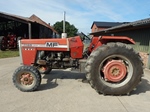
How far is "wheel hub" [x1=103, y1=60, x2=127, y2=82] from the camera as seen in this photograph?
4449 millimetres

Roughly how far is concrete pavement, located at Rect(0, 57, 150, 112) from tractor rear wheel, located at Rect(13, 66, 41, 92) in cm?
16

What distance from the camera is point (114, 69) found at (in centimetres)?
447

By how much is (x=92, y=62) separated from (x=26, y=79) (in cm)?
183

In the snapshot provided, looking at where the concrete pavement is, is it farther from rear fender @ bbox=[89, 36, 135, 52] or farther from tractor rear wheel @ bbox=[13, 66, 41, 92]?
rear fender @ bbox=[89, 36, 135, 52]

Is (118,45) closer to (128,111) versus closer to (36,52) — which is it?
(128,111)

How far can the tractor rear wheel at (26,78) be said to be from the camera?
4.54 meters

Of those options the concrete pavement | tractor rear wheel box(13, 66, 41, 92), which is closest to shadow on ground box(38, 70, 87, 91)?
the concrete pavement

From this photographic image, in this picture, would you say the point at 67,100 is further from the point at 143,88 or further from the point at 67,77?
the point at 143,88

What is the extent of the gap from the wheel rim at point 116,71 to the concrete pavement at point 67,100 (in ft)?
1.33

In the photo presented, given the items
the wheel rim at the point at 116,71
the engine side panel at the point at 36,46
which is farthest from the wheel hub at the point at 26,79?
the wheel rim at the point at 116,71

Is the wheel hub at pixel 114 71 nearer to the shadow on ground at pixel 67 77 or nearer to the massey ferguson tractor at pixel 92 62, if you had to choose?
the massey ferguson tractor at pixel 92 62

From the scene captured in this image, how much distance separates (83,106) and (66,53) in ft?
6.18

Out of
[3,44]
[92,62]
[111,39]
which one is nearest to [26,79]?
[92,62]

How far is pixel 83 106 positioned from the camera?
372cm
